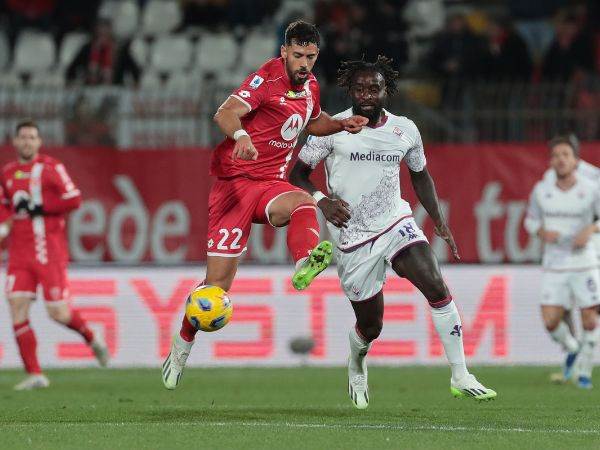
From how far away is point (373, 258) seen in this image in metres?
9.88

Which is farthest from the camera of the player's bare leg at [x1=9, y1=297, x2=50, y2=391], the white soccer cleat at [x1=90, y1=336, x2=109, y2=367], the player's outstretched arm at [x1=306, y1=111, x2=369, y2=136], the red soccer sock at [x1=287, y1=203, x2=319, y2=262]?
the white soccer cleat at [x1=90, y1=336, x2=109, y2=367]

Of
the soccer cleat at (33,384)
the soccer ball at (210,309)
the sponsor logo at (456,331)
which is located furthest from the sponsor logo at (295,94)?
the soccer cleat at (33,384)

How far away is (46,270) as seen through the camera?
13.5 metres

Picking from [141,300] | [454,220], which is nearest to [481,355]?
[454,220]

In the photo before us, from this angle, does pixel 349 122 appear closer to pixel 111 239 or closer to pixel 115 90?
pixel 111 239

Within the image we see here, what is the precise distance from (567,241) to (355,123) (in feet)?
15.4

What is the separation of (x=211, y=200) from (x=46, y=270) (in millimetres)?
4052

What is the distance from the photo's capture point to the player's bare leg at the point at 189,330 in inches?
387

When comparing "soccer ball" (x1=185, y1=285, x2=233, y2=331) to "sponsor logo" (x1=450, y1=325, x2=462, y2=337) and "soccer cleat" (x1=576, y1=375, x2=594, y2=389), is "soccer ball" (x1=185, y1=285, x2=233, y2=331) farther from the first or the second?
"soccer cleat" (x1=576, y1=375, x2=594, y2=389)

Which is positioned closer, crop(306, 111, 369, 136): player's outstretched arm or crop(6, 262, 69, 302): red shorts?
crop(306, 111, 369, 136): player's outstretched arm

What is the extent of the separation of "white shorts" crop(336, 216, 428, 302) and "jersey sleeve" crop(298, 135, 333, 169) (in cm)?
67

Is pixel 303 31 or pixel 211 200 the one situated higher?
pixel 303 31

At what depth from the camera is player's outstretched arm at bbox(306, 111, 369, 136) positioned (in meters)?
9.44

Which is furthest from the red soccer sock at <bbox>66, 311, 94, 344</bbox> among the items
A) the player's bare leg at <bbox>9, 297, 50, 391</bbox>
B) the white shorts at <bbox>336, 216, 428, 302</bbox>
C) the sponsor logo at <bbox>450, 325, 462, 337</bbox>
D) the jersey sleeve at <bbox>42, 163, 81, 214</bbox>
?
the sponsor logo at <bbox>450, 325, 462, 337</bbox>
